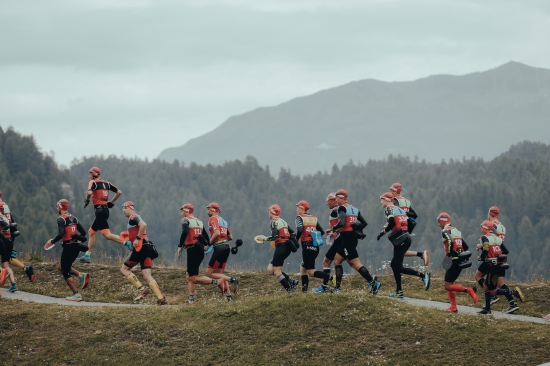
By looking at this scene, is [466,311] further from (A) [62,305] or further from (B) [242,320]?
(A) [62,305]

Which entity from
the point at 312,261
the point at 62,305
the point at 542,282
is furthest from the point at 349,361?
the point at 542,282

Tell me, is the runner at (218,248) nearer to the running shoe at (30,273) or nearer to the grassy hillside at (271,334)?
the grassy hillside at (271,334)

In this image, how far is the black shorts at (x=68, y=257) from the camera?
65.0ft

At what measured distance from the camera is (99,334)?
16312 mm

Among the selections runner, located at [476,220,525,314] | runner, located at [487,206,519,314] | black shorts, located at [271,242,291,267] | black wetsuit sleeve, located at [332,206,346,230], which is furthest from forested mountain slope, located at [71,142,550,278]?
black shorts, located at [271,242,291,267]

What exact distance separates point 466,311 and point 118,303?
819 cm

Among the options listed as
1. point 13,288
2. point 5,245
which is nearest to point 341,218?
point 5,245

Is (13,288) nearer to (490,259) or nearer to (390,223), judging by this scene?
(390,223)

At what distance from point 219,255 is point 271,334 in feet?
11.5

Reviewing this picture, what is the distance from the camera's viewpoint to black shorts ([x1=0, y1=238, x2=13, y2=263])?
20150 millimetres

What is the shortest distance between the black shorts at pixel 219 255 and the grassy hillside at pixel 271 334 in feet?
4.29

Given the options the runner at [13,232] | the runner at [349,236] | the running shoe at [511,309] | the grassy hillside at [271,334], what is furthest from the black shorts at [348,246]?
the runner at [13,232]

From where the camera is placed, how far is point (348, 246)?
1888 centimetres

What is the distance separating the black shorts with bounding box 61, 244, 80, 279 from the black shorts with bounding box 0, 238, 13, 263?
1.51 m
